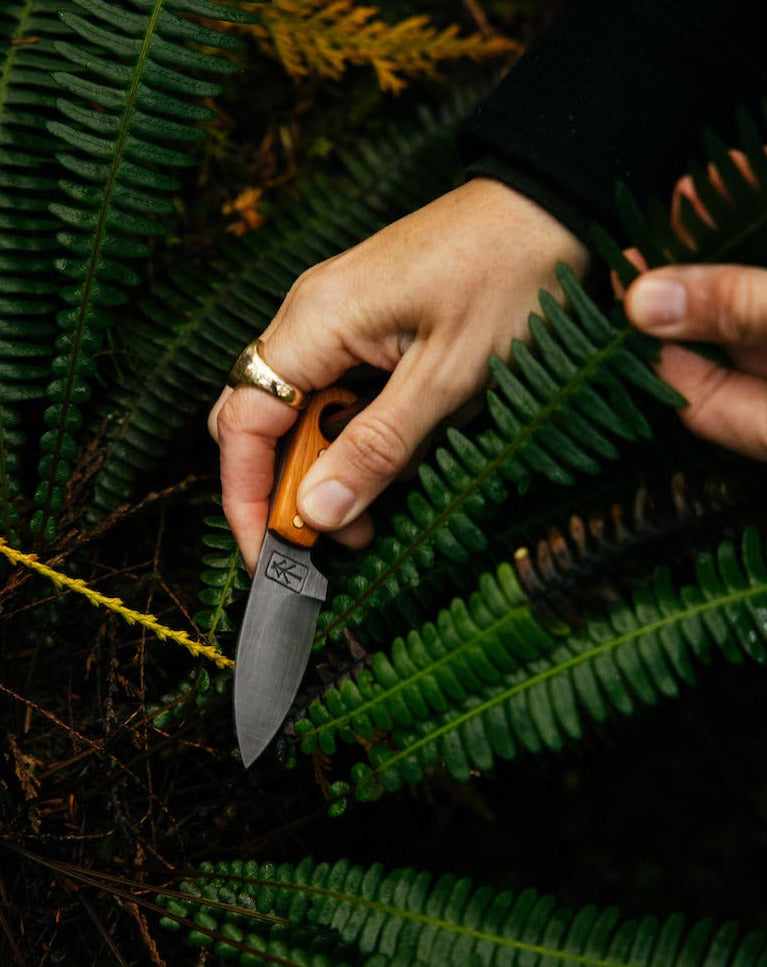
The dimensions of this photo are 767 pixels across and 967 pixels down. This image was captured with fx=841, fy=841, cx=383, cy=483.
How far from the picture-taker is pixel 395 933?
157 centimetres

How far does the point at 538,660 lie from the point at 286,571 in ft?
1.87

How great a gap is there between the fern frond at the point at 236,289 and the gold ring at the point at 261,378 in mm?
278

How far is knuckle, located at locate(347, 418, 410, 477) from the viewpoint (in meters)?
1.72

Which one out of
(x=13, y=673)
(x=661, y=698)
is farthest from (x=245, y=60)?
(x=661, y=698)

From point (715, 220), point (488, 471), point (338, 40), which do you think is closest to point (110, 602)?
point (488, 471)

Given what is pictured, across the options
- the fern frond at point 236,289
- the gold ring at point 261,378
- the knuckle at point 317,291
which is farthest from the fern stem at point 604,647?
the fern frond at point 236,289

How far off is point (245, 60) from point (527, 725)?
211 cm

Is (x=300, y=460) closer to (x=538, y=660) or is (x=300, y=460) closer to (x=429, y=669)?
(x=429, y=669)

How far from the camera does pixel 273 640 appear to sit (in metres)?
1.75

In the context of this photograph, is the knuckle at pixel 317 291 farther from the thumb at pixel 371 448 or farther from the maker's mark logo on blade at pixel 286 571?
the maker's mark logo on blade at pixel 286 571

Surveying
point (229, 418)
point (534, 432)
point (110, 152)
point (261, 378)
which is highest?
point (110, 152)

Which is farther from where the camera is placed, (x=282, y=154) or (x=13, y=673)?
(x=282, y=154)

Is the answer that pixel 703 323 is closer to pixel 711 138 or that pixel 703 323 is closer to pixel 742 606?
pixel 711 138

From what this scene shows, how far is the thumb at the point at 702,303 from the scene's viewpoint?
1.37 m
